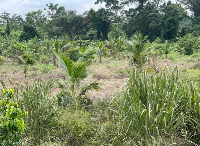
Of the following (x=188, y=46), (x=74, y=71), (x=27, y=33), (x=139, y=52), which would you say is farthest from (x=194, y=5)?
(x=74, y=71)

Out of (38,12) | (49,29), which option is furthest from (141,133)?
(38,12)

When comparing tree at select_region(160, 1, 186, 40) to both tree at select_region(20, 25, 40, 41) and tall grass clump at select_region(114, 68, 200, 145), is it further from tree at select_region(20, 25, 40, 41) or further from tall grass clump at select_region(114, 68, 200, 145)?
tall grass clump at select_region(114, 68, 200, 145)

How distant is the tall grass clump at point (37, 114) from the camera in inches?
133

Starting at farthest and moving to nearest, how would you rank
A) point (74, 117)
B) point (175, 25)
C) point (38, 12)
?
point (38, 12), point (175, 25), point (74, 117)

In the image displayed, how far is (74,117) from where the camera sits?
11.8ft

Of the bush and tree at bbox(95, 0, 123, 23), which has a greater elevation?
tree at bbox(95, 0, 123, 23)

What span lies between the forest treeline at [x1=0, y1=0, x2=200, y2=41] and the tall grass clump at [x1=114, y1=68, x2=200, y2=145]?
21.7 m

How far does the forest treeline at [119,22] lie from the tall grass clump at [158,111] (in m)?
21.7

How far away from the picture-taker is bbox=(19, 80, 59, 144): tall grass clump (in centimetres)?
338

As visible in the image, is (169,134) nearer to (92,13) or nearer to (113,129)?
(113,129)

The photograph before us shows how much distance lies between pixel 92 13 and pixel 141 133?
27.2m

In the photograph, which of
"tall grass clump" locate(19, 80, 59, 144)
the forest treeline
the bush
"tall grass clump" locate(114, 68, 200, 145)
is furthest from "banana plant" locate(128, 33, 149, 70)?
the forest treeline

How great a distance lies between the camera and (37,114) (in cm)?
337

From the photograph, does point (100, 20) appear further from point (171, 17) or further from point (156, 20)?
point (171, 17)
